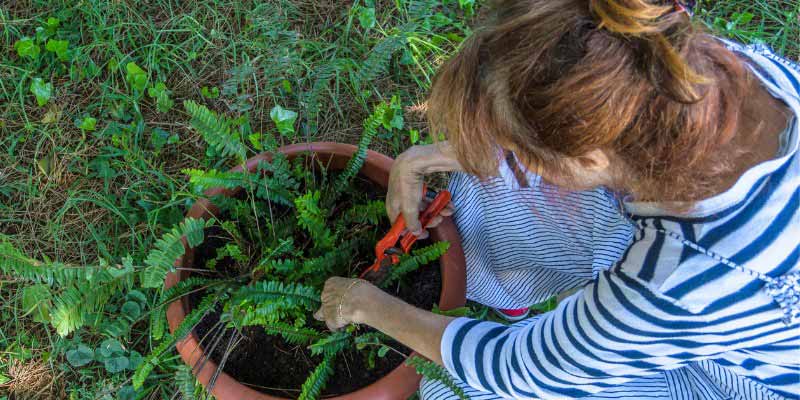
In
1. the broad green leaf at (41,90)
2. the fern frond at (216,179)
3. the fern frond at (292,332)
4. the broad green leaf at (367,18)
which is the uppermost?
the broad green leaf at (367,18)

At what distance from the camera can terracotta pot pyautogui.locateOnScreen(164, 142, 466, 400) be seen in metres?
1.58

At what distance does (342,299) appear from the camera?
60.0 inches

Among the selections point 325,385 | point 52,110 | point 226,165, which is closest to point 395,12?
point 226,165

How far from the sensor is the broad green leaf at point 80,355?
1979 mm

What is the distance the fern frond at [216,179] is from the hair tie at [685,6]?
1077 millimetres

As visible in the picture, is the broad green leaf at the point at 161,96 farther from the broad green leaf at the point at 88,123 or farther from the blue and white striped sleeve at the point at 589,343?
the blue and white striped sleeve at the point at 589,343

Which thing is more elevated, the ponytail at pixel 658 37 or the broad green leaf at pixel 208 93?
the ponytail at pixel 658 37

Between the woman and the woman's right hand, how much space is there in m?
0.29

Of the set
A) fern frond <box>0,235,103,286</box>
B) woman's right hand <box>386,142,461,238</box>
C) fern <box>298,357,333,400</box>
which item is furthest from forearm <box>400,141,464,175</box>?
fern frond <box>0,235,103,286</box>

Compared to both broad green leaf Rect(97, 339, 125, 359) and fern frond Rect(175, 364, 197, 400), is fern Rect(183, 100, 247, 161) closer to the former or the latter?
fern frond Rect(175, 364, 197, 400)

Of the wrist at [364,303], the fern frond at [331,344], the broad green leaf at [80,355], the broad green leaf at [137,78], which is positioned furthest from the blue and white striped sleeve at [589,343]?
the broad green leaf at [137,78]

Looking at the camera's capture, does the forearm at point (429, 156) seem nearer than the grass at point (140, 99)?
Yes

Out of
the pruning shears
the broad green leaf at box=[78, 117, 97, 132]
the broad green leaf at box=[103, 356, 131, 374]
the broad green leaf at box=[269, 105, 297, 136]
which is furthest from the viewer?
the broad green leaf at box=[78, 117, 97, 132]

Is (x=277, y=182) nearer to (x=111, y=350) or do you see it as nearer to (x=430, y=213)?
(x=430, y=213)
